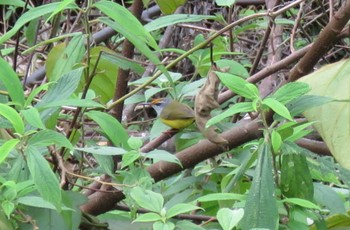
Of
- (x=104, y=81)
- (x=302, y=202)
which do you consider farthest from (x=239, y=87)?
(x=104, y=81)

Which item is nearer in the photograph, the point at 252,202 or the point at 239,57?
the point at 252,202

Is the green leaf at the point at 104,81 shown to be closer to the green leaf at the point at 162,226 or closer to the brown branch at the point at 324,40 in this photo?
the brown branch at the point at 324,40

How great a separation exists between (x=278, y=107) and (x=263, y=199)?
102 mm

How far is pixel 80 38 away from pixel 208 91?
0.63ft

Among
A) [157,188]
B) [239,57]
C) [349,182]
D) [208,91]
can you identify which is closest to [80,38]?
[208,91]

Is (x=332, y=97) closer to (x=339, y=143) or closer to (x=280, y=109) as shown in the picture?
(x=339, y=143)

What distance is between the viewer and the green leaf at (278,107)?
83 centimetres

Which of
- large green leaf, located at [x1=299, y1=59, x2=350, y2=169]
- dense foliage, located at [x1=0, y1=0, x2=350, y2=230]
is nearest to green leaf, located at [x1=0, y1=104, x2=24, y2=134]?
dense foliage, located at [x1=0, y1=0, x2=350, y2=230]

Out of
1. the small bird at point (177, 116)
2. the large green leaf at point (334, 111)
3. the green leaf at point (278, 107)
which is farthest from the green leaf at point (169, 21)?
the green leaf at point (278, 107)

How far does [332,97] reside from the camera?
99 centimetres

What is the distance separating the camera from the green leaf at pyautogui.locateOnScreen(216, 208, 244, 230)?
0.76 meters

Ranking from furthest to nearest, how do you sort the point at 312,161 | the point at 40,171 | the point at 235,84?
the point at 312,161
the point at 235,84
the point at 40,171

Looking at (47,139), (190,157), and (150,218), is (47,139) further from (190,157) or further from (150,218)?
(190,157)

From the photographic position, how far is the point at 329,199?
1.02 m
